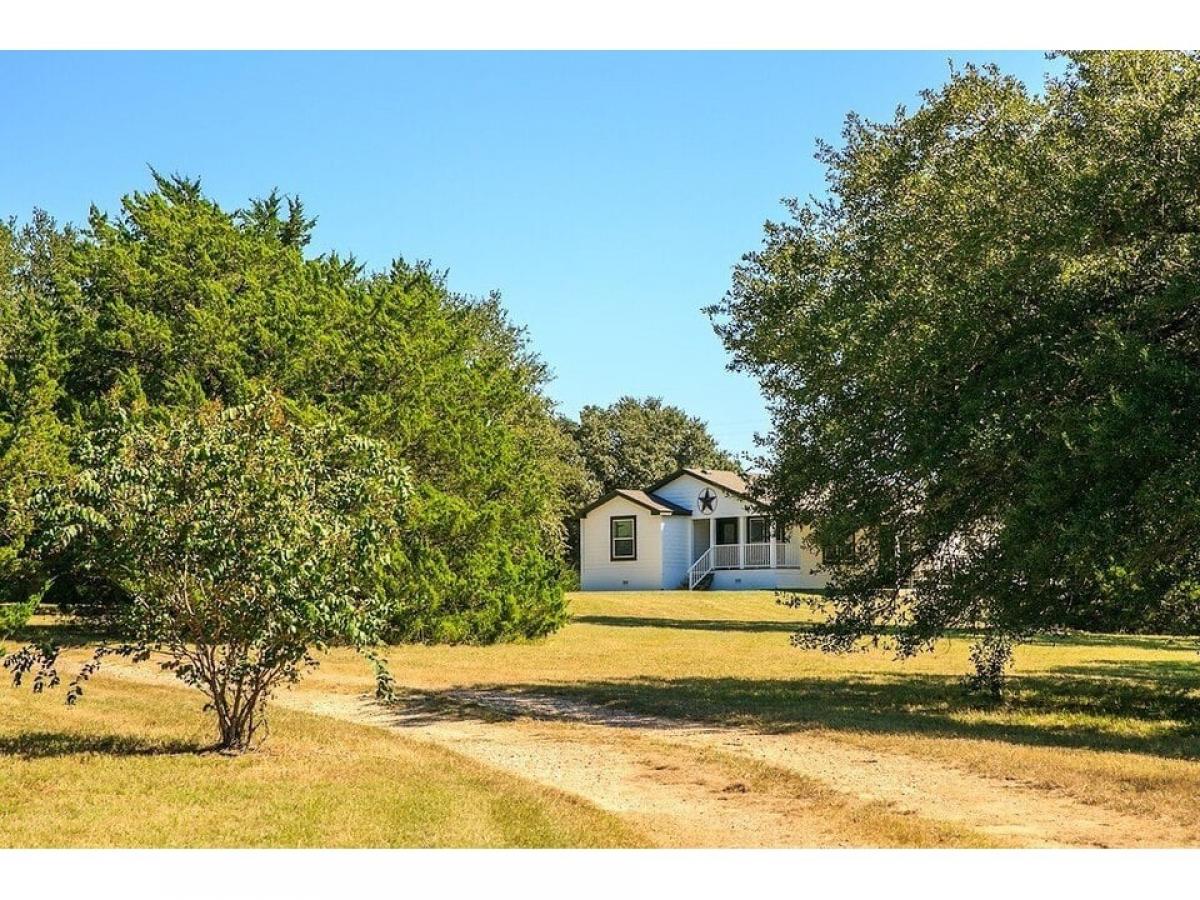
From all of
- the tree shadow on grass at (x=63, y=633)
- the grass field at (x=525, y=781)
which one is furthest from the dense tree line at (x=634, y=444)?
the grass field at (x=525, y=781)

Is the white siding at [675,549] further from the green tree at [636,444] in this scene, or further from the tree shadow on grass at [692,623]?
the tree shadow on grass at [692,623]

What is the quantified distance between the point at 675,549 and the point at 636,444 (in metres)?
15.8

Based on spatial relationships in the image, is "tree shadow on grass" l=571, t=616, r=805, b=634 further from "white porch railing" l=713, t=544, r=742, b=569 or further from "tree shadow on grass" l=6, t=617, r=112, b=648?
"white porch railing" l=713, t=544, r=742, b=569

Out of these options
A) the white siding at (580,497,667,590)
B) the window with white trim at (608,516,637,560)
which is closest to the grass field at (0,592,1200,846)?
the white siding at (580,497,667,590)

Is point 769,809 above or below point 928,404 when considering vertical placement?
below

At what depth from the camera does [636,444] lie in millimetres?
62781

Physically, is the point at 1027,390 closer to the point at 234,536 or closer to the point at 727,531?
the point at 234,536

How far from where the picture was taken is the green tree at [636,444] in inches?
2438

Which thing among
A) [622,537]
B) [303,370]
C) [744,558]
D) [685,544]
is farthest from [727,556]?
[303,370]

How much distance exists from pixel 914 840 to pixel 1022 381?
6.75 meters

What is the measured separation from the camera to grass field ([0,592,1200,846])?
27.7ft
